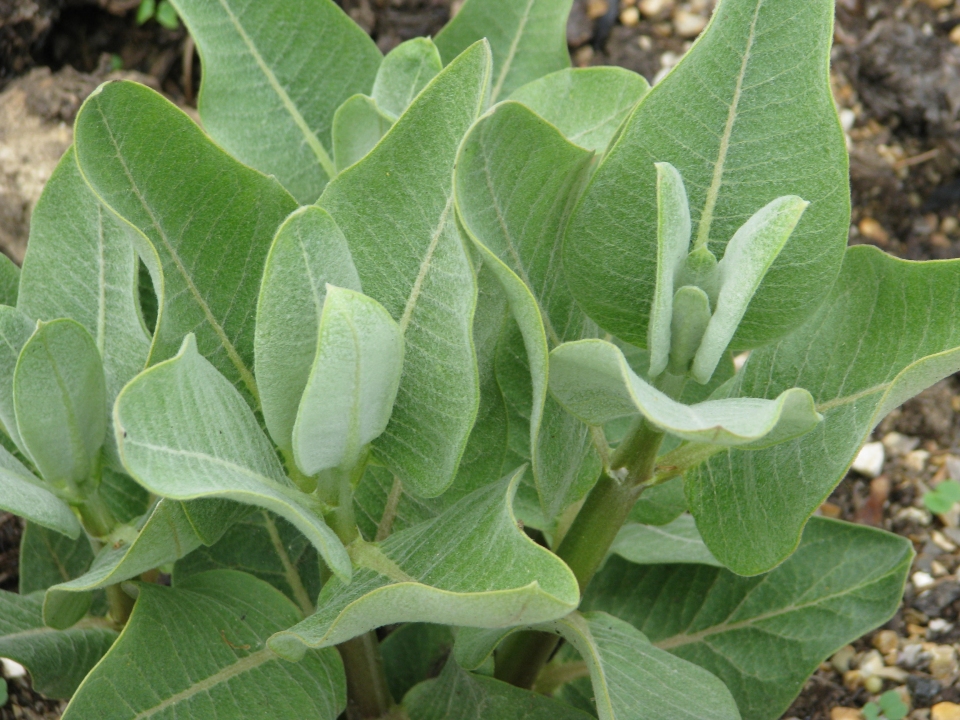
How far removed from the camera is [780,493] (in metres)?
1.08

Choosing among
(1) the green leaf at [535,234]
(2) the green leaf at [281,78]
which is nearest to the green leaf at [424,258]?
(1) the green leaf at [535,234]

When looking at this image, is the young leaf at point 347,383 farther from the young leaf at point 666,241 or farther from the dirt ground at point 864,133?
the dirt ground at point 864,133

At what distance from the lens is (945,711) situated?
1.62 metres

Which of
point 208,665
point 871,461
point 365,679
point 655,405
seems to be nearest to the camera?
point 655,405

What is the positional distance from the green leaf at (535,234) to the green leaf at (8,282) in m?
0.69

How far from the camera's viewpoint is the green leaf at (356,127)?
51.2 inches

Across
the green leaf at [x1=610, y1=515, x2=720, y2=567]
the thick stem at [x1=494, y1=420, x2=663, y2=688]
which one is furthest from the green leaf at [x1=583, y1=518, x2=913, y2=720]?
the thick stem at [x1=494, y1=420, x2=663, y2=688]

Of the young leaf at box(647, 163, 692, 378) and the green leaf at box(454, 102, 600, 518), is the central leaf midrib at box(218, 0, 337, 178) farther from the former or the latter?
the young leaf at box(647, 163, 692, 378)

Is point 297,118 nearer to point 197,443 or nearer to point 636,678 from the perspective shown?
point 197,443

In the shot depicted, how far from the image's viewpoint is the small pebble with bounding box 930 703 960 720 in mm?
1609

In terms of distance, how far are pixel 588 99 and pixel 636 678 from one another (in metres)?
0.79

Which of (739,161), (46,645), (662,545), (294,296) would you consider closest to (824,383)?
(739,161)

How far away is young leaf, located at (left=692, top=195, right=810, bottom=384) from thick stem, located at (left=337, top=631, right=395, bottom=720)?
25.4 inches

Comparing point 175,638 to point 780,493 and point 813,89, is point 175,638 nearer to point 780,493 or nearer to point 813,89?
point 780,493
